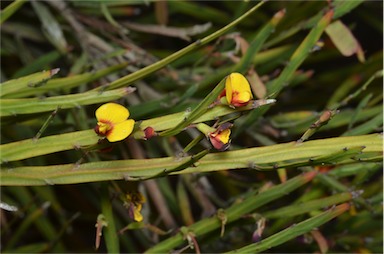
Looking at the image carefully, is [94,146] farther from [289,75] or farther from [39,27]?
[39,27]

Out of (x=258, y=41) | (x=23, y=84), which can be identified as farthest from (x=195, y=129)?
(x=23, y=84)

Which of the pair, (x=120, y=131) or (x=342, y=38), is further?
(x=342, y=38)

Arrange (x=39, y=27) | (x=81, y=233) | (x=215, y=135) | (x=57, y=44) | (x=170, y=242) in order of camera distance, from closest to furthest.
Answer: (x=215, y=135) < (x=170, y=242) < (x=57, y=44) < (x=39, y=27) < (x=81, y=233)

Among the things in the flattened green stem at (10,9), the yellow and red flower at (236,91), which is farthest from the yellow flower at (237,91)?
the flattened green stem at (10,9)

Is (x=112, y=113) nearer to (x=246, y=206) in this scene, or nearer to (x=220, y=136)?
(x=220, y=136)

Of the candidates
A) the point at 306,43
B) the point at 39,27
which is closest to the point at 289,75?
the point at 306,43

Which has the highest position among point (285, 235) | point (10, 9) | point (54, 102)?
point (10, 9)

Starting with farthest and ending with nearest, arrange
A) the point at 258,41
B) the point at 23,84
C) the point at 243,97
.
Result: 1. the point at 258,41
2. the point at 23,84
3. the point at 243,97

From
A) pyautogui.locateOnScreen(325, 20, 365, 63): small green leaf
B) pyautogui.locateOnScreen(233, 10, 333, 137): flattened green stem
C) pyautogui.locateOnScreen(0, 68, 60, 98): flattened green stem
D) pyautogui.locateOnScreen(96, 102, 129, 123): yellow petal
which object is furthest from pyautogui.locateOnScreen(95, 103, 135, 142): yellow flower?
pyautogui.locateOnScreen(325, 20, 365, 63): small green leaf

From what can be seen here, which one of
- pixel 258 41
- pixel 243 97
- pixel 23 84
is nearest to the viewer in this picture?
pixel 243 97
